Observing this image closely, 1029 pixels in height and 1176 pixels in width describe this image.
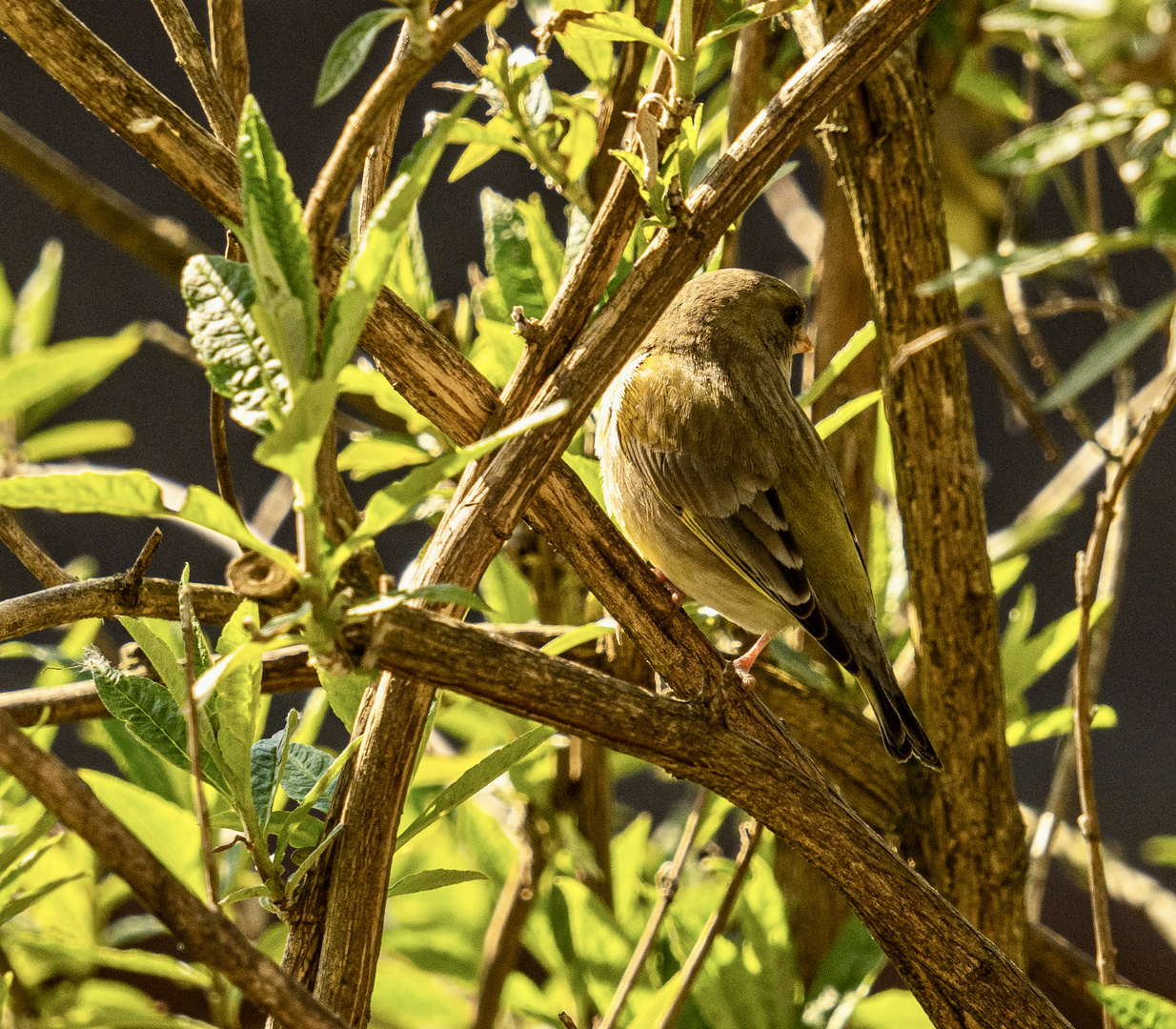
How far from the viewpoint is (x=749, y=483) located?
6.05ft

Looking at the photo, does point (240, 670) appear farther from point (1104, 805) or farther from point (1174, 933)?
point (1104, 805)

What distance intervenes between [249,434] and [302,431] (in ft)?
10.4

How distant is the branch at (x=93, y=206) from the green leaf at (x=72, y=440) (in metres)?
0.29

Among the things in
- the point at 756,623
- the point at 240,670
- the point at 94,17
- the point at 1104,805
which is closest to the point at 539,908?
the point at 756,623

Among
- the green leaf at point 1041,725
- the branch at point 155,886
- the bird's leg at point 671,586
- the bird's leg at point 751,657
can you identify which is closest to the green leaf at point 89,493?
the branch at point 155,886

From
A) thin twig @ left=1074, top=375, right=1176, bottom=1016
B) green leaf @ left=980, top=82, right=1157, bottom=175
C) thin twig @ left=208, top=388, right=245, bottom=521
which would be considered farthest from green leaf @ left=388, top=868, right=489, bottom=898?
green leaf @ left=980, top=82, right=1157, bottom=175

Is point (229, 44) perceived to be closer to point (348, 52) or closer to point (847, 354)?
point (348, 52)

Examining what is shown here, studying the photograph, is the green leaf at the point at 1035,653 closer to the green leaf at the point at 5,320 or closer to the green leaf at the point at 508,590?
the green leaf at the point at 508,590

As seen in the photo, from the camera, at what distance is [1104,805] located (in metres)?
4.64

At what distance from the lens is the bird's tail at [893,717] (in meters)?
1.57

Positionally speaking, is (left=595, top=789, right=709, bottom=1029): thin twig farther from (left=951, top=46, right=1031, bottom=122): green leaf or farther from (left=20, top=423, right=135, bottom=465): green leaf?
(left=951, top=46, right=1031, bottom=122): green leaf

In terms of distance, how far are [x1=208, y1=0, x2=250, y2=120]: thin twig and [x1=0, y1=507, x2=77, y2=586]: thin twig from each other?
483 millimetres

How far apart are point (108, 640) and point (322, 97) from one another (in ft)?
5.23

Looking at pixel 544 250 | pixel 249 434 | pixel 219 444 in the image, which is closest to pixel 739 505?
pixel 544 250
